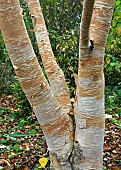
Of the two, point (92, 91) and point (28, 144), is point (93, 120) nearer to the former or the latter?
point (92, 91)

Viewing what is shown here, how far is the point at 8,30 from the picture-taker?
1675 millimetres

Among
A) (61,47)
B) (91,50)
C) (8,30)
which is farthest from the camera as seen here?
(61,47)

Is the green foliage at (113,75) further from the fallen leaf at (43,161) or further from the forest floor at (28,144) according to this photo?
the fallen leaf at (43,161)

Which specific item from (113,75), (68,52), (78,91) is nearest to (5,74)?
(68,52)

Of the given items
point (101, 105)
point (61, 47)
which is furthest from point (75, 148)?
point (61, 47)

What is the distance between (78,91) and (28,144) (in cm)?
131

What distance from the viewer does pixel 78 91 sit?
6.42ft

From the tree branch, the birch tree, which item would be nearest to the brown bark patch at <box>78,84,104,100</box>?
the birch tree

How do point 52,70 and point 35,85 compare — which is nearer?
point 35,85

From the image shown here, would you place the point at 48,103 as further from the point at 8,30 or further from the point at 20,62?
the point at 8,30

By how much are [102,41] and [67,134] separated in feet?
2.05

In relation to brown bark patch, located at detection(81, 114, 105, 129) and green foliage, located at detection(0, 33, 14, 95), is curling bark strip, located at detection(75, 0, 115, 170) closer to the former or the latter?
brown bark patch, located at detection(81, 114, 105, 129)

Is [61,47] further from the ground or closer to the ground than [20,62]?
closer to the ground

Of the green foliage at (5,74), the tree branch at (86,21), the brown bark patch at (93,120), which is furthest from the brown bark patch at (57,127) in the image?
the green foliage at (5,74)
